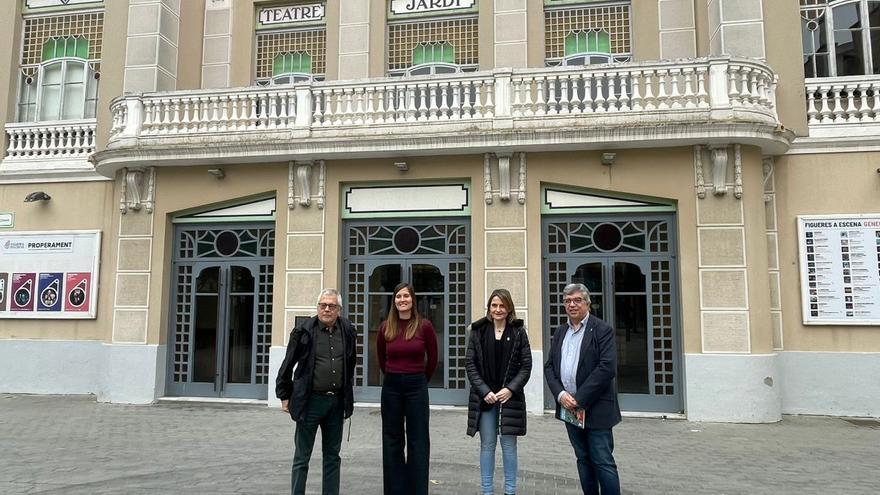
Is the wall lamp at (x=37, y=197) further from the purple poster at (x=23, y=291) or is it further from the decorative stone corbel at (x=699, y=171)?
the decorative stone corbel at (x=699, y=171)

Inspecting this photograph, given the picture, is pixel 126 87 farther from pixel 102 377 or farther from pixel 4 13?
pixel 102 377

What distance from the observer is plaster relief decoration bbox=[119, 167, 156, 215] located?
10719 mm

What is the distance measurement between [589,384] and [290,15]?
34.0 ft

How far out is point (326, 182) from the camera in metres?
10.2

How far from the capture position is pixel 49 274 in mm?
11586

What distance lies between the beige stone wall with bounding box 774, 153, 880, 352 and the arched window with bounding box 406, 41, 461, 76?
588 cm

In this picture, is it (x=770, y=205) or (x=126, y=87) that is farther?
(x=126, y=87)

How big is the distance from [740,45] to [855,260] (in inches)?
146

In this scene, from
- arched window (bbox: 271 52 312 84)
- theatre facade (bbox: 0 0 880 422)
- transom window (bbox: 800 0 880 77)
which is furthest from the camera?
arched window (bbox: 271 52 312 84)

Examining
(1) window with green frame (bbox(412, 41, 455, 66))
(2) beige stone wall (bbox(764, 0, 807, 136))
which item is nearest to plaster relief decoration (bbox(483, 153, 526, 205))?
(1) window with green frame (bbox(412, 41, 455, 66))

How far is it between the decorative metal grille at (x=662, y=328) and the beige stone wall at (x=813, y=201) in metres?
1.82

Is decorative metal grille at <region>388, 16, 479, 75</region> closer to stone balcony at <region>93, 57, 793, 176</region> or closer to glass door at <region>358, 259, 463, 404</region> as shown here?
stone balcony at <region>93, 57, 793, 176</region>

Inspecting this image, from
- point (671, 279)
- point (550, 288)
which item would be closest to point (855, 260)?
point (671, 279)

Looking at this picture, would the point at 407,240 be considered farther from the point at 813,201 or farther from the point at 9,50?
the point at 9,50
